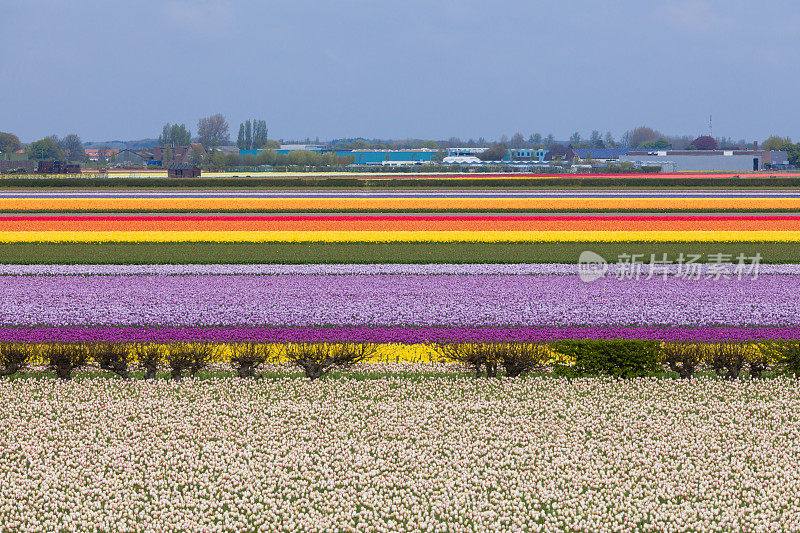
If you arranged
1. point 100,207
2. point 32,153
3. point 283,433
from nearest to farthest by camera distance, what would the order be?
point 283,433
point 100,207
point 32,153

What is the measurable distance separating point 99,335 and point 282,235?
49.7 feet

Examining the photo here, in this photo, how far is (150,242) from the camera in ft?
93.1

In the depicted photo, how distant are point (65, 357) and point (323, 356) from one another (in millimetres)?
3564

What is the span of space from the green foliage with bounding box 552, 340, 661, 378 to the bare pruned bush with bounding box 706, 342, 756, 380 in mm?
752

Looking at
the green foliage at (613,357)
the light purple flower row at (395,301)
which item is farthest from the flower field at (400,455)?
the light purple flower row at (395,301)

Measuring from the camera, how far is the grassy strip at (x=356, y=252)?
2358 centimetres

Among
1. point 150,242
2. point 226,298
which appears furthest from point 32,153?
point 226,298

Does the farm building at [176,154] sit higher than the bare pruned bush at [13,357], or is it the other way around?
the farm building at [176,154]

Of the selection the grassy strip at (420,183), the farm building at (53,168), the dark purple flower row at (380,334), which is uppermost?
the farm building at (53,168)

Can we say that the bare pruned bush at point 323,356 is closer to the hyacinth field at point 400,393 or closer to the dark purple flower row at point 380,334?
the hyacinth field at point 400,393

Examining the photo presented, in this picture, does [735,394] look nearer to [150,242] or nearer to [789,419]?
[789,419]

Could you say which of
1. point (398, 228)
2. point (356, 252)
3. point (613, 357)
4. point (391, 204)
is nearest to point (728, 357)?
point (613, 357)

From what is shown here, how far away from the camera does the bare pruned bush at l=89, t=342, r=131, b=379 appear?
12.6m

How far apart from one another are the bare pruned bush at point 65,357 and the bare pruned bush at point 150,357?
0.73 m
